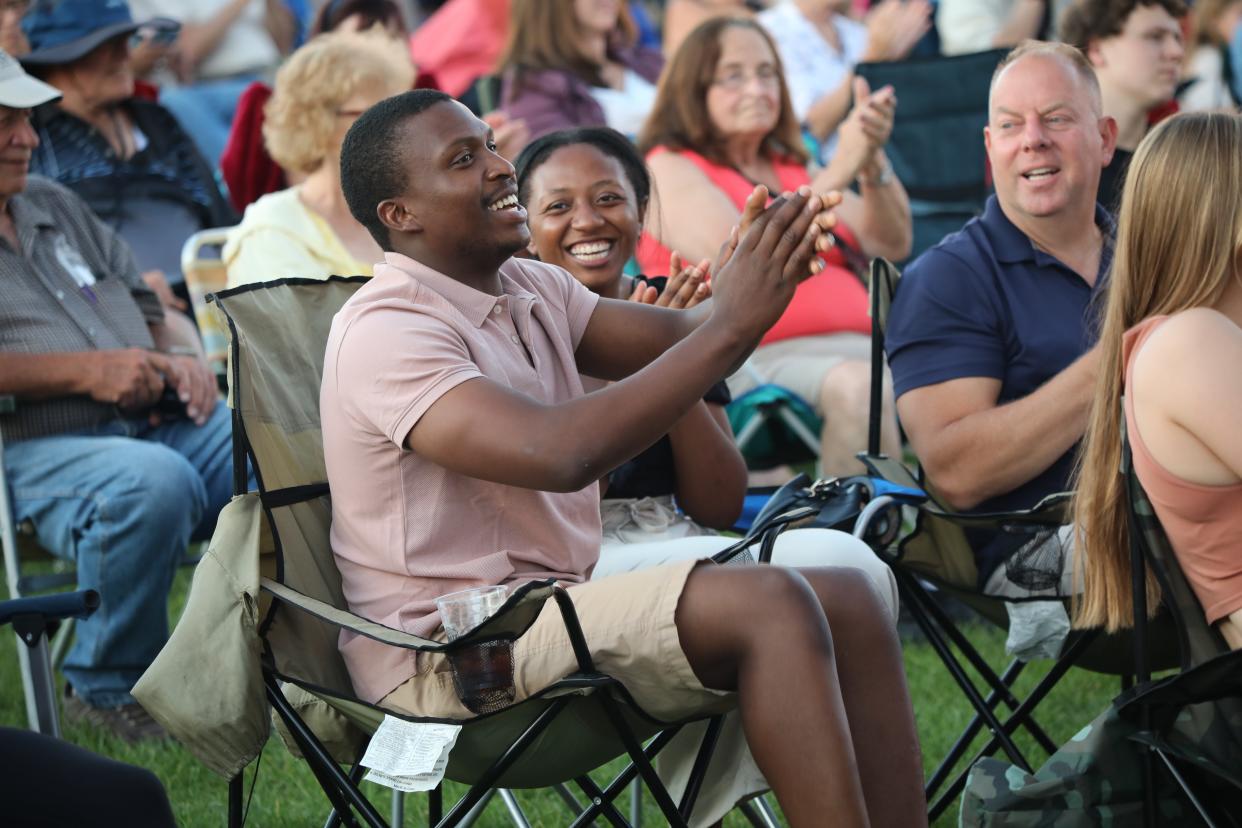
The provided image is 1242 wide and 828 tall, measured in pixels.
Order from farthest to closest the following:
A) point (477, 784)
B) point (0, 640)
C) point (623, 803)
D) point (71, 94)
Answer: point (71, 94) < point (0, 640) < point (623, 803) < point (477, 784)

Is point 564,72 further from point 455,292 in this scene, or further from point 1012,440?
point 455,292

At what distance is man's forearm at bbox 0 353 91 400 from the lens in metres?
3.92

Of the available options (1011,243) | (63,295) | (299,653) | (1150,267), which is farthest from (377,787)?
(1150,267)

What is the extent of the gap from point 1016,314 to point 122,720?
2.49 m

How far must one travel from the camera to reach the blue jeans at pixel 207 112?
6.26 m

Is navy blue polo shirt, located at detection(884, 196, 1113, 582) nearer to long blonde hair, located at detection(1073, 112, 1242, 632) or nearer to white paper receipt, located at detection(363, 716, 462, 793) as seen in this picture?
long blonde hair, located at detection(1073, 112, 1242, 632)

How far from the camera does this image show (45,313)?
4.15 meters

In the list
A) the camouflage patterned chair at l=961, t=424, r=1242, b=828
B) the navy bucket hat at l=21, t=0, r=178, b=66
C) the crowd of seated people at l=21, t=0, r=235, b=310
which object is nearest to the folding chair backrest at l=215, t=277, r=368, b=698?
the camouflage patterned chair at l=961, t=424, r=1242, b=828

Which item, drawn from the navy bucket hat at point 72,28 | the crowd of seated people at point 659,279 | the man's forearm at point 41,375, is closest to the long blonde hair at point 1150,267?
the crowd of seated people at point 659,279

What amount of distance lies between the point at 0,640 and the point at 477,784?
303cm

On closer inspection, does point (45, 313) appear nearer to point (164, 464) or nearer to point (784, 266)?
point (164, 464)

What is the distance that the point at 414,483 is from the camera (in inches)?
101

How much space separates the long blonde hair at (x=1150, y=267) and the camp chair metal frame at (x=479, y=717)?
2.27 ft

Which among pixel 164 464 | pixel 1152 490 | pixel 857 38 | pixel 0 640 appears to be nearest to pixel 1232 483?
pixel 1152 490
